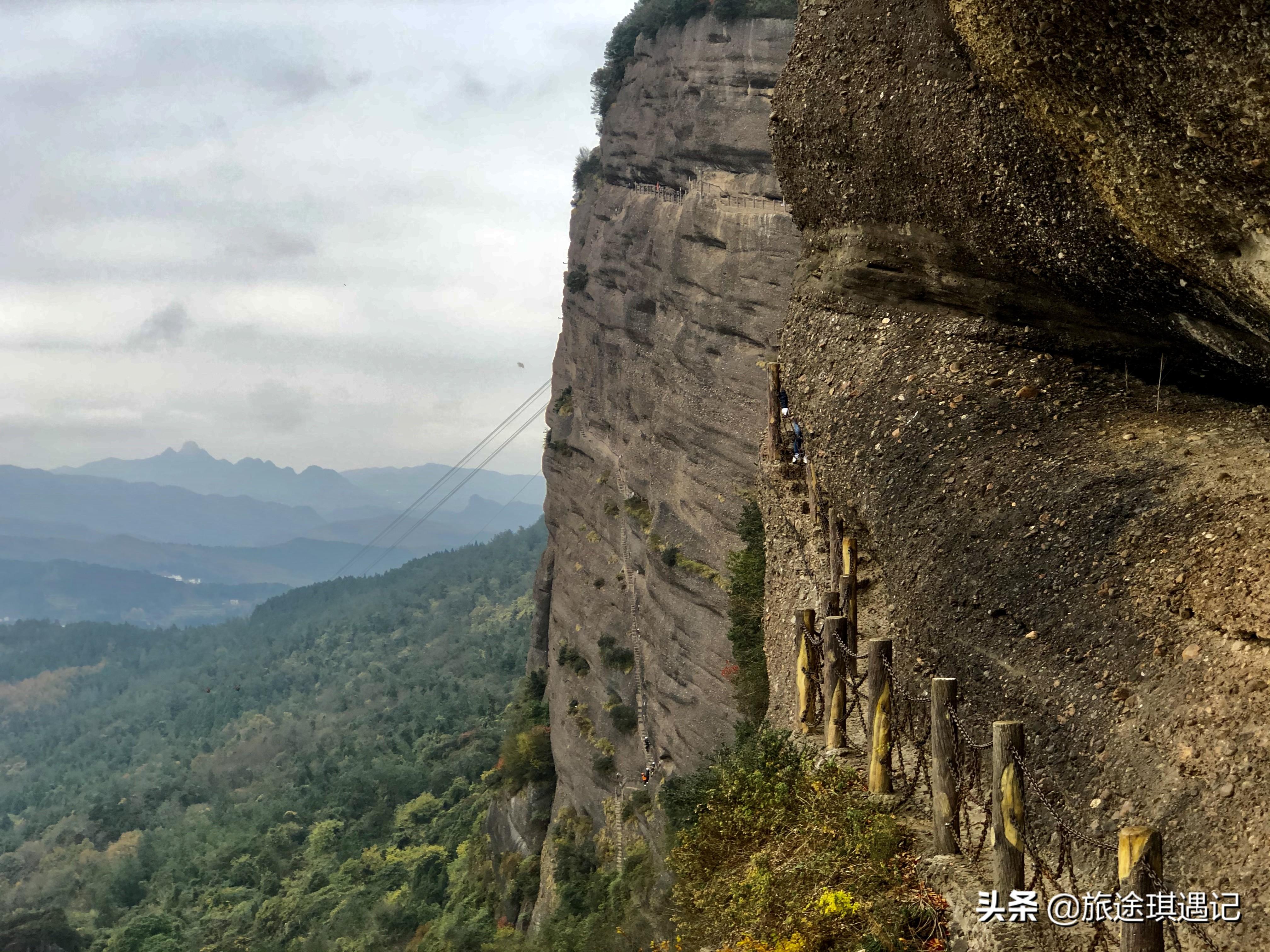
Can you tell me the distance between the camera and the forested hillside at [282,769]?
5450 centimetres

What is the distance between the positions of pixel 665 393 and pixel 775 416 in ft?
64.5

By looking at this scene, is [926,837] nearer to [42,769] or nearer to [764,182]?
[764,182]

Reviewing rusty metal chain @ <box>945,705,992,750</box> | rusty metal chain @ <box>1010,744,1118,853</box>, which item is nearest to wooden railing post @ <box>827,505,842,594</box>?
rusty metal chain @ <box>945,705,992,750</box>

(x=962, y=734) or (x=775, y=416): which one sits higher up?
(x=775, y=416)

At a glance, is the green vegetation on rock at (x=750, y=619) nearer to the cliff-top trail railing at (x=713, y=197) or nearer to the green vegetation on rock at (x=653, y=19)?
the cliff-top trail railing at (x=713, y=197)

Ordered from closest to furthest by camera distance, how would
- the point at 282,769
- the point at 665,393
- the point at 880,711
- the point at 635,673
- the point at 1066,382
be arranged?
the point at 880,711 < the point at 1066,382 < the point at 665,393 < the point at 635,673 < the point at 282,769

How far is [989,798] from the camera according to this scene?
7766mm

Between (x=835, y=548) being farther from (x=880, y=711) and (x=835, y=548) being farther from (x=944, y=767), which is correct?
(x=944, y=767)

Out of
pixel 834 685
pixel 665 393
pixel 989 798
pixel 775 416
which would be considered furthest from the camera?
pixel 665 393

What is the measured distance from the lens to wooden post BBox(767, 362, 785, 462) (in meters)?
15.1

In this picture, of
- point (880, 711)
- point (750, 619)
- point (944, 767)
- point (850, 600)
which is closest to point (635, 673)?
point (750, 619)

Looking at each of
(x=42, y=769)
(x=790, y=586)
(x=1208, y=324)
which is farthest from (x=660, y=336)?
(x=42, y=769)

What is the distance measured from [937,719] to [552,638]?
41.3m

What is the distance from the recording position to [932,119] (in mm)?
10664
